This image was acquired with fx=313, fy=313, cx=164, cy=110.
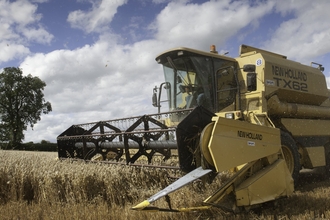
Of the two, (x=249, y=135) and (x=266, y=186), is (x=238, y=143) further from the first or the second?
(x=266, y=186)

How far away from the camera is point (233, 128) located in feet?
11.4

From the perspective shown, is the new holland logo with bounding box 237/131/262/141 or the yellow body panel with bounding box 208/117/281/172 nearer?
the yellow body panel with bounding box 208/117/281/172

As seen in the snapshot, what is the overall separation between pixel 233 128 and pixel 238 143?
0.57 ft

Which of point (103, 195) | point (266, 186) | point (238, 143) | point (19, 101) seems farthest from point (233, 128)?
point (19, 101)

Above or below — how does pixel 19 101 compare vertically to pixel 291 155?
above

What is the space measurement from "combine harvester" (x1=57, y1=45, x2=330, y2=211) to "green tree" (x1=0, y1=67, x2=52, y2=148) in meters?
29.2

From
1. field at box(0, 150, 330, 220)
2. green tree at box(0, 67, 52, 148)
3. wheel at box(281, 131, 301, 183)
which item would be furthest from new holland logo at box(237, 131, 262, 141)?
green tree at box(0, 67, 52, 148)

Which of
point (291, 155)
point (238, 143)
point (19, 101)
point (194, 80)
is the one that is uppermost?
point (19, 101)

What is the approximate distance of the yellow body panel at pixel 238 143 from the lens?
10.7 ft

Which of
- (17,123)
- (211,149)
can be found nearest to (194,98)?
(211,149)

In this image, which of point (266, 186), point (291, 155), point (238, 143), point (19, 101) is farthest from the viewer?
point (19, 101)

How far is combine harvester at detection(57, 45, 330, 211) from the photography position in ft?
11.3

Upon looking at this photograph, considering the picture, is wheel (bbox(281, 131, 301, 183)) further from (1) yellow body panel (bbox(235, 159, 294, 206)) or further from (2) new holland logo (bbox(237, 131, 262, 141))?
(2) new holland logo (bbox(237, 131, 262, 141))

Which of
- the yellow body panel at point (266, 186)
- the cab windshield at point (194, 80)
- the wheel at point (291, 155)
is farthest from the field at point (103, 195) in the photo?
the cab windshield at point (194, 80)
